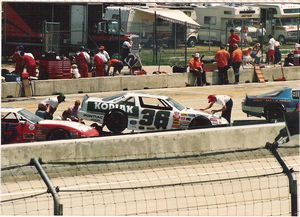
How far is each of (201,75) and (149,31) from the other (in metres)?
14.2

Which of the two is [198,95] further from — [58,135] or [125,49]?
[58,135]

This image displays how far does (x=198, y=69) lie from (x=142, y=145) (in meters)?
14.5

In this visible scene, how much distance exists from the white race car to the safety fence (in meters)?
3.18

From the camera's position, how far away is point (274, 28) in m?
51.7

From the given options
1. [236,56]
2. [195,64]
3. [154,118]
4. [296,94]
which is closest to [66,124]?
[154,118]

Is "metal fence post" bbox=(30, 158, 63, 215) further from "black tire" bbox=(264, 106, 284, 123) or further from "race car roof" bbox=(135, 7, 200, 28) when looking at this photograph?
"race car roof" bbox=(135, 7, 200, 28)

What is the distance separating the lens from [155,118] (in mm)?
20594

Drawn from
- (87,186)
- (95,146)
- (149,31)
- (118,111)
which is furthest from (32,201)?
(149,31)

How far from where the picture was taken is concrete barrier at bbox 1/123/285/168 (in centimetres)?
1555

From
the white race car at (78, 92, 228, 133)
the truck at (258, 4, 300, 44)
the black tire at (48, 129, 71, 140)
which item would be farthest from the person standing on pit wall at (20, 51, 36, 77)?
the truck at (258, 4, 300, 44)

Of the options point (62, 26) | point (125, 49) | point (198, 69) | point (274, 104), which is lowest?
point (274, 104)

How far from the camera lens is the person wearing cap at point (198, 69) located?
101 ft

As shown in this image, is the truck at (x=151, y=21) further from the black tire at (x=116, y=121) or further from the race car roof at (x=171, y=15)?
the black tire at (x=116, y=121)

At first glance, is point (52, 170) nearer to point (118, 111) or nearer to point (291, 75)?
point (118, 111)
